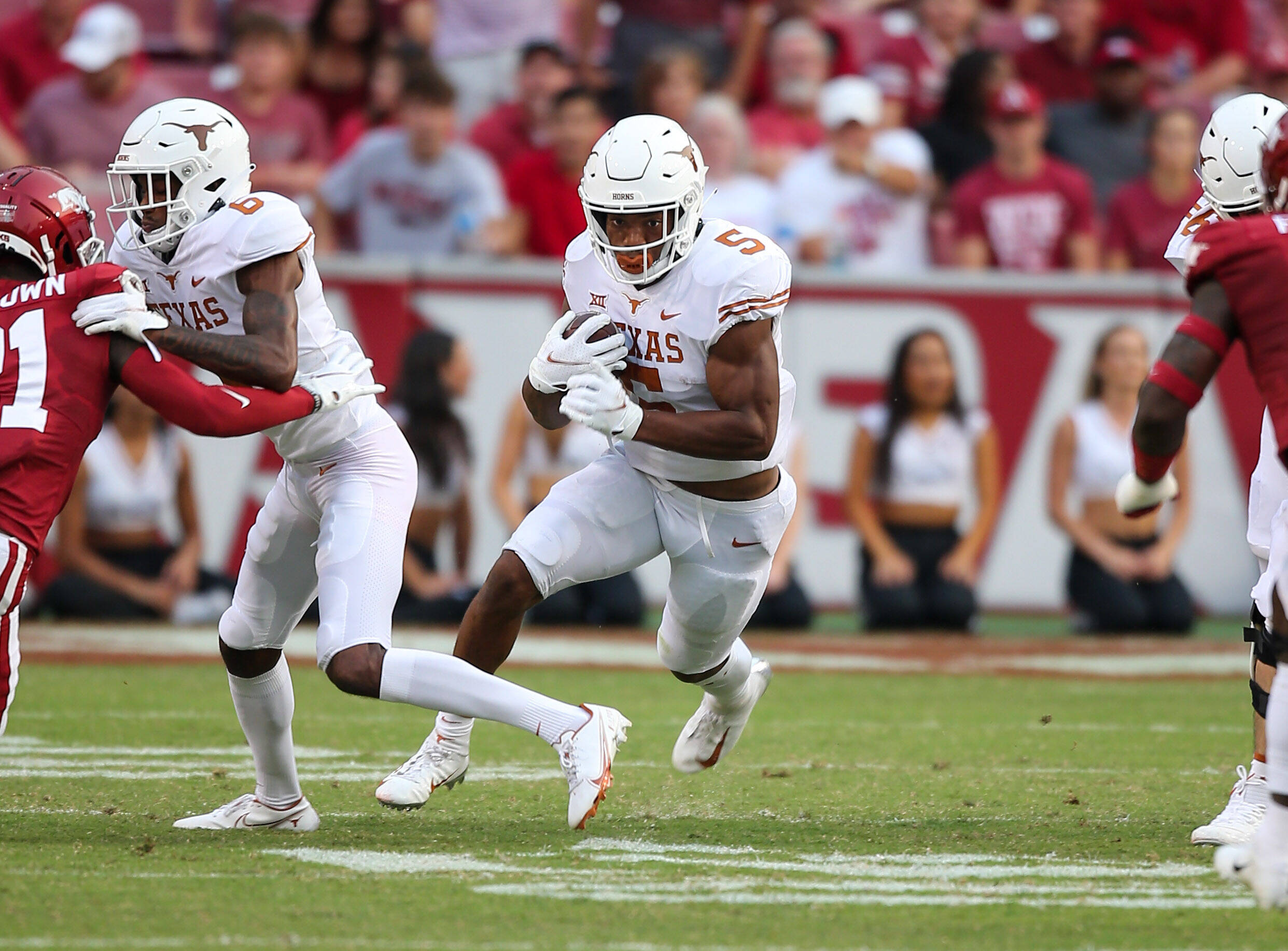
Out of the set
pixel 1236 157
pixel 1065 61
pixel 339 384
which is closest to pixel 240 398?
pixel 339 384

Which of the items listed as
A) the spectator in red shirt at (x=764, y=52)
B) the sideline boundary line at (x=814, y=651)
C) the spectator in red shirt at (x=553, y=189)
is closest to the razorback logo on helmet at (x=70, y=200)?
the sideline boundary line at (x=814, y=651)

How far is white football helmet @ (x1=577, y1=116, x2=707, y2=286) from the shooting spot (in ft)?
14.0

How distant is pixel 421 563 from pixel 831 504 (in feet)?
6.63

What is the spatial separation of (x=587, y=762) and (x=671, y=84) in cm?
602

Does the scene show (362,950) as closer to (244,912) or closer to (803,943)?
(244,912)

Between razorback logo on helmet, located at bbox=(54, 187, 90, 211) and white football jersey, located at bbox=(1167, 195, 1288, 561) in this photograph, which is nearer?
razorback logo on helmet, located at bbox=(54, 187, 90, 211)

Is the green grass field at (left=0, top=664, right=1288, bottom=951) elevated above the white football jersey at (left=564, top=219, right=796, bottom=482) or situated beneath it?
situated beneath

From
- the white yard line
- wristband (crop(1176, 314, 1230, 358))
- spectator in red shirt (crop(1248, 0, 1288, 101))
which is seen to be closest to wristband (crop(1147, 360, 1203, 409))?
wristband (crop(1176, 314, 1230, 358))

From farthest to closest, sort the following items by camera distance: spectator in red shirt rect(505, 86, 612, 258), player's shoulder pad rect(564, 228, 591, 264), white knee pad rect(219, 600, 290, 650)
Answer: spectator in red shirt rect(505, 86, 612, 258) < player's shoulder pad rect(564, 228, 591, 264) < white knee pad rect(219, 600, 290, 650)

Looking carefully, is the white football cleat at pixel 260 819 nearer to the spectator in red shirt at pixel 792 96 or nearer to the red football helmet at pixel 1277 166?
the red football helmet at pixel 1277 166

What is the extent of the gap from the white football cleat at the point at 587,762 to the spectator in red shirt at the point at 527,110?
19.9 feet

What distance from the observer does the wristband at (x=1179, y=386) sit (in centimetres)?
352

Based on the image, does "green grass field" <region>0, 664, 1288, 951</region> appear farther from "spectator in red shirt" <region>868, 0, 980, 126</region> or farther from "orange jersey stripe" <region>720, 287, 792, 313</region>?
"spectator in red shirt" <region>868, 0, 980, 126</region>

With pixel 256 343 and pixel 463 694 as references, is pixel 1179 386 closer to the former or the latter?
pixel 463 694
